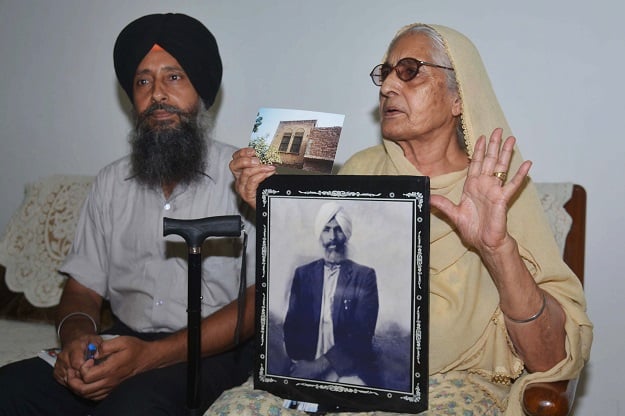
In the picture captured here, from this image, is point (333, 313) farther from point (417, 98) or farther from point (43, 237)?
point (43, 237)

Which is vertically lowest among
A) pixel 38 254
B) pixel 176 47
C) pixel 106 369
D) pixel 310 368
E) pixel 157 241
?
pixel 106 369

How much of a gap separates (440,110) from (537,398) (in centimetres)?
88

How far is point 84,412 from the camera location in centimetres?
248

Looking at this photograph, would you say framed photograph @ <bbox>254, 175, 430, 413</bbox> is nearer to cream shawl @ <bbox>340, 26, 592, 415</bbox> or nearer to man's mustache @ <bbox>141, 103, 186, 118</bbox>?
cream shawl @ <bbox>340, 26, 592, 415</bbox>

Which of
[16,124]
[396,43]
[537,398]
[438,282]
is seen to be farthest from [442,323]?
[16,124]

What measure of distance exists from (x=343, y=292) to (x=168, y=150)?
106 centimetres

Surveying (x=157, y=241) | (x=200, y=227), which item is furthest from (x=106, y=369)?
(x=200, y=227)

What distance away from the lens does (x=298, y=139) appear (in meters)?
2.05

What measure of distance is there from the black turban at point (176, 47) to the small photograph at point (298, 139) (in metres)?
0.69

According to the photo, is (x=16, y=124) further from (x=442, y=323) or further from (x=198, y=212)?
(x=442, y=323)

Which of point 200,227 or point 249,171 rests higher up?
point 249,171

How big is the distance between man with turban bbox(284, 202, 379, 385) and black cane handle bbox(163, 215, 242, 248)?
23 centimetres

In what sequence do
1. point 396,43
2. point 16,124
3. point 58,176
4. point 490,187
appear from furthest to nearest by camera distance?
point 16,124
point 58,176
point 396,43
point 490,187

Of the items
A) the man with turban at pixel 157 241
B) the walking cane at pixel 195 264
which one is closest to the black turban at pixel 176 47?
the man with turban at pixel 157 241
